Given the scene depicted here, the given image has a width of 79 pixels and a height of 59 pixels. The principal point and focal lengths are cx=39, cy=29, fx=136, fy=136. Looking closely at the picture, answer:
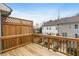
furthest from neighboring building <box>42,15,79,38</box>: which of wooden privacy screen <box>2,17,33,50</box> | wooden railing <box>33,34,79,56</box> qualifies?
wooden privacy screen <box>2,17,33,50</box>

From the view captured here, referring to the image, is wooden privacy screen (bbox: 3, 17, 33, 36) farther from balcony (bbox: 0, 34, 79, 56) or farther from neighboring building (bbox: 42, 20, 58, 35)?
neighboring building (bbox: 42, 20, 58, 35)

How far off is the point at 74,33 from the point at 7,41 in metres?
A: 2.25

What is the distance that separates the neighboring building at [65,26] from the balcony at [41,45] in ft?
0.61

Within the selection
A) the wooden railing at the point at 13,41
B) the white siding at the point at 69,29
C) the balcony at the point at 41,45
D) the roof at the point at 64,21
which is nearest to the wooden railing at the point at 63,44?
the balcony at the point at 41,45

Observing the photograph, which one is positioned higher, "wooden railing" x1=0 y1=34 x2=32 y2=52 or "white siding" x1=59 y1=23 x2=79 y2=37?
"white siding" x1=59 y1=23 x2=79 y2=37

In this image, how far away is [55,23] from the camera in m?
4.07

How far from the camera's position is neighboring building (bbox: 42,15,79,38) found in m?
3.75

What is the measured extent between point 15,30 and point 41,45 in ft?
3.84

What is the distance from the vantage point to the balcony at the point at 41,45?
13.2 ft

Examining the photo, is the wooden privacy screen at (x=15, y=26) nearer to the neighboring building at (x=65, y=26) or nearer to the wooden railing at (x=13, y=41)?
the wooden railing at (x=13, y=41)

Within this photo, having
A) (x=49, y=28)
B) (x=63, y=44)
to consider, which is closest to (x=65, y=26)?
(x=49, y=28)

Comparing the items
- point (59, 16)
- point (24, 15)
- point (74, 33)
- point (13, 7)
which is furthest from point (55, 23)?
point (13, 7)

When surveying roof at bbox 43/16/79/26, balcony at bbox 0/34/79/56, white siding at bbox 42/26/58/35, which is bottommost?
balcony at bbox 0/34/79/56

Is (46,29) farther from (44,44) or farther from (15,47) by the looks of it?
(15,47)
